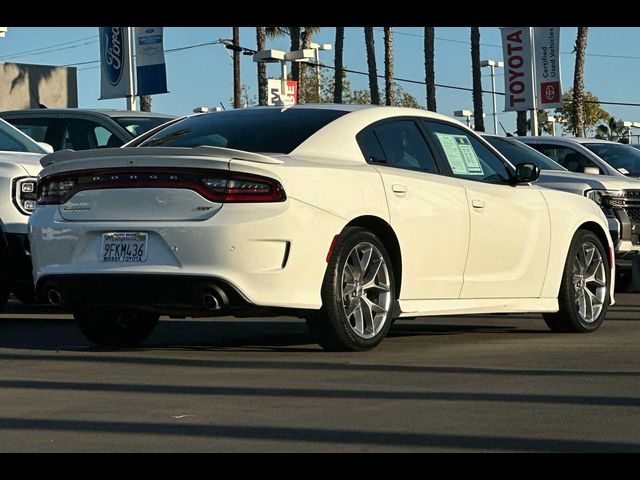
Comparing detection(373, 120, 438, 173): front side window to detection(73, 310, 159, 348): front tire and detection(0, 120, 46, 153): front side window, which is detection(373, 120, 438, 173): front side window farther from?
detection(0, 120, 46, 153): front side window

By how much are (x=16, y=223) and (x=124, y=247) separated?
2825mm

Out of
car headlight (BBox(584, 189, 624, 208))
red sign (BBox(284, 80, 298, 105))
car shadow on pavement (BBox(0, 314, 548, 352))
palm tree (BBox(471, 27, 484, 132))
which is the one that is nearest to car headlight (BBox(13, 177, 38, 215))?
car shadow on pavement (BBox(0, 314, 548, 352))

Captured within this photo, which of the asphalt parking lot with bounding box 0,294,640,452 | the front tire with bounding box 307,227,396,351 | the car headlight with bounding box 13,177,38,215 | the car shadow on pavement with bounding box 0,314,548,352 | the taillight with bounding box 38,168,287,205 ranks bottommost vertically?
the car shadow on pavement with bounding box 0,314,548,352

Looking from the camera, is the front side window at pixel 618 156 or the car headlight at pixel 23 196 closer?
the car headlight at pixel 23 196

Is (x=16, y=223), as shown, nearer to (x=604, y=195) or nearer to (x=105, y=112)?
(x=105, y=112)

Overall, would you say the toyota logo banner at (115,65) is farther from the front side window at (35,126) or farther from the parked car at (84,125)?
A: the parked car at (84,125)

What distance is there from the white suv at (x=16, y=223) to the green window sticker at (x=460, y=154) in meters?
3.31

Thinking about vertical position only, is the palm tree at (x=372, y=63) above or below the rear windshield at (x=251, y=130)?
above

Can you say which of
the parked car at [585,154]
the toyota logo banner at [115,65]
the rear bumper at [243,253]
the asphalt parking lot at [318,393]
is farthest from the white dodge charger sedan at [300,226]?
the toyota logo banner at [115,65]

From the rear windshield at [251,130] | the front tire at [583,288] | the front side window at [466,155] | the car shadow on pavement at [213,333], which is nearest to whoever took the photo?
the rear windshield at [251,130]

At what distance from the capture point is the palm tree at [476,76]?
55.0 m

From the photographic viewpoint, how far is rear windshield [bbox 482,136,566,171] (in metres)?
16.4

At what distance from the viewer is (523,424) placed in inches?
268
